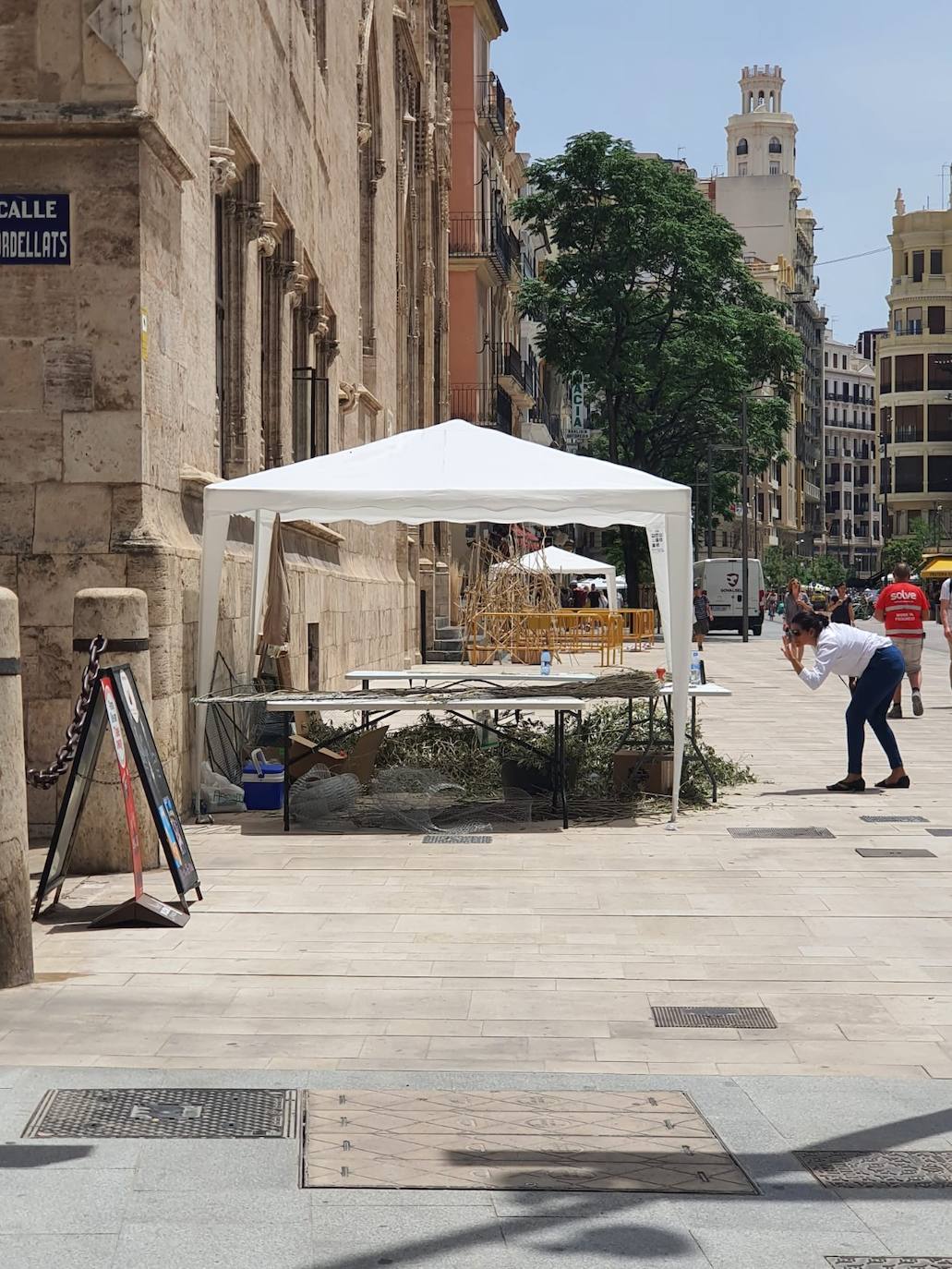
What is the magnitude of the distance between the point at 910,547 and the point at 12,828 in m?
110

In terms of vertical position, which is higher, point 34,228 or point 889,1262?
point 34,228

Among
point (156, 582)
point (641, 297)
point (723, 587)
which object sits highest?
point (641, 297)

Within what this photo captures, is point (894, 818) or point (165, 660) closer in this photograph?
point (165, 660)

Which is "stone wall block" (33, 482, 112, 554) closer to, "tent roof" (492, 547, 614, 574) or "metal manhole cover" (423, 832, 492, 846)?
"metal manhole cover" (423, 832, 492, 846)

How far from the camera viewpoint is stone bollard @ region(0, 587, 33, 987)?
6.75 metres

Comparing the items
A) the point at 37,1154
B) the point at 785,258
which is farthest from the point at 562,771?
the point at 785,258

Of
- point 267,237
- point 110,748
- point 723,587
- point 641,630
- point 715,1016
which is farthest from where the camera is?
point 723,587

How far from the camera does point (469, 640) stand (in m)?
36.5

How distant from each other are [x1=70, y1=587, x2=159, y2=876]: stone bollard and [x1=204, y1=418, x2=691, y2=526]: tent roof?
2.47 m

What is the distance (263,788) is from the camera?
12.7 meters

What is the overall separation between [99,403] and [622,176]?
43.9 meters

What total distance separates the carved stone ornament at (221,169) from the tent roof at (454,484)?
254cm

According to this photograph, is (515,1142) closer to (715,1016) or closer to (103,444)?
(715,1016)

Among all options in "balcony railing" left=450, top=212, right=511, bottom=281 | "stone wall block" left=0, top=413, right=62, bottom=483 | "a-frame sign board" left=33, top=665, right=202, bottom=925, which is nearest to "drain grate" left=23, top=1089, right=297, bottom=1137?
"a-frame sign board" left=33, top=665, right=202, bottom=925
